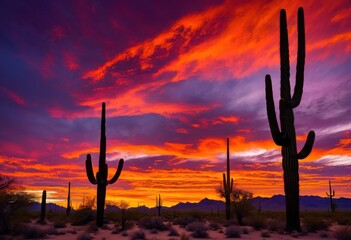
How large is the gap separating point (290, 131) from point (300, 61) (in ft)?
12.1

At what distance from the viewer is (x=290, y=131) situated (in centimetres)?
1848

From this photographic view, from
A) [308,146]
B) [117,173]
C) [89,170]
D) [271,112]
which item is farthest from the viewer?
[117,173]

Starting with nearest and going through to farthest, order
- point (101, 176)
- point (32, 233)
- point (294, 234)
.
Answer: point (294, 234)
point (32, 233)
point (101, 176)

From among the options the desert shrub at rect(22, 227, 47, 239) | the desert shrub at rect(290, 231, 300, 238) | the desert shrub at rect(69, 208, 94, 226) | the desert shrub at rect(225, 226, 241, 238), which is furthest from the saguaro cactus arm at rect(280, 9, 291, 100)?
the desert shrub at rect(69, 208, 94, 226)

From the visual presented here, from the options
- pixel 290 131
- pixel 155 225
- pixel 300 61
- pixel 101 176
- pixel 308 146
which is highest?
pixel 300 61

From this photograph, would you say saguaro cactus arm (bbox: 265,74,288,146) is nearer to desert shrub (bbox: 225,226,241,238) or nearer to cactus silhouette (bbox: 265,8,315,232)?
cactus silhouette (bbox: 265,8,315,232)

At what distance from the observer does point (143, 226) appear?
2753cm

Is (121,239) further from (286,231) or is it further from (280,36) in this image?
(280,36)

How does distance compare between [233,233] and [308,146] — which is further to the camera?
[233,233]

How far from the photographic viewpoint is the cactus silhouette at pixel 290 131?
707 inches

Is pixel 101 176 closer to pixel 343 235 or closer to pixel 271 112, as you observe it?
pixel 271 112

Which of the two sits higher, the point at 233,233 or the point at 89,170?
the point at 89,170

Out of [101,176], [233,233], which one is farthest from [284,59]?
[101,176]

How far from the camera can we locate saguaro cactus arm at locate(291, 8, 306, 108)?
61.9 feet
